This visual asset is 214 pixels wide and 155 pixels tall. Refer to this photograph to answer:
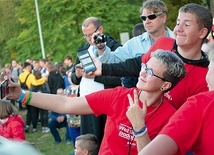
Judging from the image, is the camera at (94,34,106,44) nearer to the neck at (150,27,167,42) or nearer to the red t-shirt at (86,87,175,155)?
the neck at (150,27,167,42)

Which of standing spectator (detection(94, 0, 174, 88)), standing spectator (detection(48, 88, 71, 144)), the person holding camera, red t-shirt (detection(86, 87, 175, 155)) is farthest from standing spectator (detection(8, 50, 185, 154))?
standing spectator (detection(48, 88, 71, 144))

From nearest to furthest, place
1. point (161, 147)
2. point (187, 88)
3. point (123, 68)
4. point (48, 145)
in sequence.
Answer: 1. point (161, 147)
2. point (187, 88)
3. point (123, 68)
4. point (48, 145)

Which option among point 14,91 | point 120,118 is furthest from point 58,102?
point 120,118

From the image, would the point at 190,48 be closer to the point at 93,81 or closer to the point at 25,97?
the point at 25,97

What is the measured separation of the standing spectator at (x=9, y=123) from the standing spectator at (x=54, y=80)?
21.0 feet

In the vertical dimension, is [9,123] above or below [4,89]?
below

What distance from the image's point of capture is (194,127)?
2387 millimetres

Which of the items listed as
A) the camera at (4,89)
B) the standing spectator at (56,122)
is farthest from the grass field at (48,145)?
the camera at (4,89)

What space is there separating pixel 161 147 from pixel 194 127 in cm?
21

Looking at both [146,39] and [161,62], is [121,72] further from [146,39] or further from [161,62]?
[146,39]

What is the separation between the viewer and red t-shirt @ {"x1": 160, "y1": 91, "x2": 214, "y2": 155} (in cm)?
236

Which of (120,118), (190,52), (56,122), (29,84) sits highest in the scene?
(190,52)

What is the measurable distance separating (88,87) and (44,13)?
62.2 ft

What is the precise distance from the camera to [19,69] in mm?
20656
